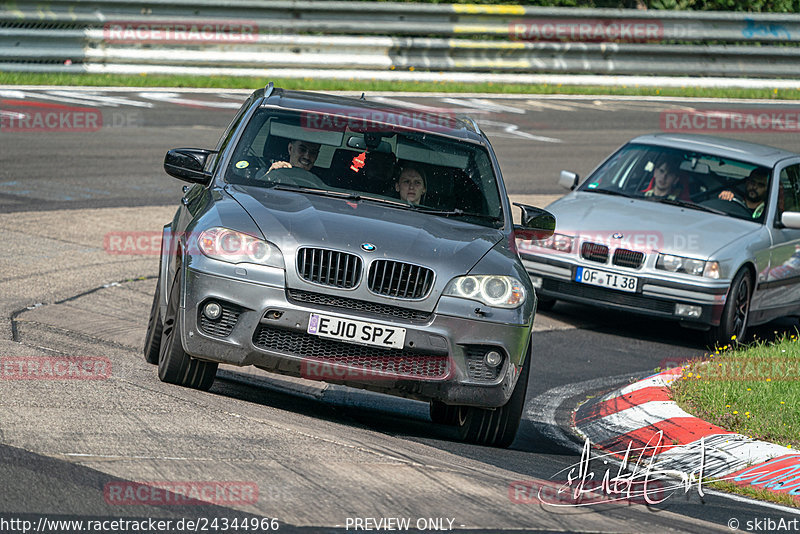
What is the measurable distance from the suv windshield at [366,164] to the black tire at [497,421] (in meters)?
1.07

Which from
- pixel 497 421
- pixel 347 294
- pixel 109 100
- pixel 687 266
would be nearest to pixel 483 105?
pixel 109 100

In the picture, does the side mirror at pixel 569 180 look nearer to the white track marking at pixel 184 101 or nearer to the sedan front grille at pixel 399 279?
the sedan front grille at pixel 399 279

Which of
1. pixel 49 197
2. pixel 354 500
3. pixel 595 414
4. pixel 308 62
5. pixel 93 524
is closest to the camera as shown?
pixel 93 524

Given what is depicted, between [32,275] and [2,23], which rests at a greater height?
[2,23]

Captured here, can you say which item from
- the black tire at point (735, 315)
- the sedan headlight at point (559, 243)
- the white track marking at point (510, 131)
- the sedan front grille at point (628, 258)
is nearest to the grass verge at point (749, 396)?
the black tire at point (735, 315)

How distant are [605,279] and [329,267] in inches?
188

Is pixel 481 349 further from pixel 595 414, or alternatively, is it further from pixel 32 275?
pixel 32 275

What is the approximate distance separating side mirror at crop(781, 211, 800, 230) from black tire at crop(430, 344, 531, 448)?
5.27m

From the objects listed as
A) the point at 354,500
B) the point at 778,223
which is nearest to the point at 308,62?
the point at 778,223

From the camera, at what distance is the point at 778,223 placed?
11.3 m

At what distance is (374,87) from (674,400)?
14.7m

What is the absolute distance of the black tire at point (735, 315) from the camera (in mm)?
10406

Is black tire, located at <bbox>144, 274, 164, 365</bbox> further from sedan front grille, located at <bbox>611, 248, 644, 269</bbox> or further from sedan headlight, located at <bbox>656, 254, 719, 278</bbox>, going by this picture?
sedan headlight, located at <bbox>656, 254, 719, 278</bbox>

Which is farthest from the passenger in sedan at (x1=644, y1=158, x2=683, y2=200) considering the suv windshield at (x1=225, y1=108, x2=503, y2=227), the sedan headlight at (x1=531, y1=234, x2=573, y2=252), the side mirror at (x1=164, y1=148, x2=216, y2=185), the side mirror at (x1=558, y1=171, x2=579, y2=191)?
the side mirror at (x1=164, y1=148, x2=216, y2=185)
